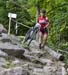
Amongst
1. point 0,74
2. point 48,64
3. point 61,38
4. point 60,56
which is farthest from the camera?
point 61,38

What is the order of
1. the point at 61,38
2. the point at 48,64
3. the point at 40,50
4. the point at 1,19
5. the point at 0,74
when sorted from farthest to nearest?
the point at 1,19 < the point at 61,38 < the point at 40,50 < the point at 48,64 < the point at 0,74

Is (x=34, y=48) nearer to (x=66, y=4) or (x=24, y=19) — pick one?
(x=66, y=4)

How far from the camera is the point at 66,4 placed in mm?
13523

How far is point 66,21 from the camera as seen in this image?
41.9 feet

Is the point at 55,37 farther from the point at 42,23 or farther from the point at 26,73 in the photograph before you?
the point at 26,73

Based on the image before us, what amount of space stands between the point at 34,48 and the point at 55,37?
2.37 metres

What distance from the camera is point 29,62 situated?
11.2 m

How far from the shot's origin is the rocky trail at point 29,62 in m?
9.24

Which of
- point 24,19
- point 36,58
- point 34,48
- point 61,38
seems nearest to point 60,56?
point 36,58

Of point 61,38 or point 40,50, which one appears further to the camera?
point 61,38

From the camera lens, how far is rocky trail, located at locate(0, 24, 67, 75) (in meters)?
9.24

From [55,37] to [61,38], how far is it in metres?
0.45

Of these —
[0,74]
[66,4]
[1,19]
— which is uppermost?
→ [66,4]

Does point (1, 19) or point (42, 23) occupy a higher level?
point (42, 23)
